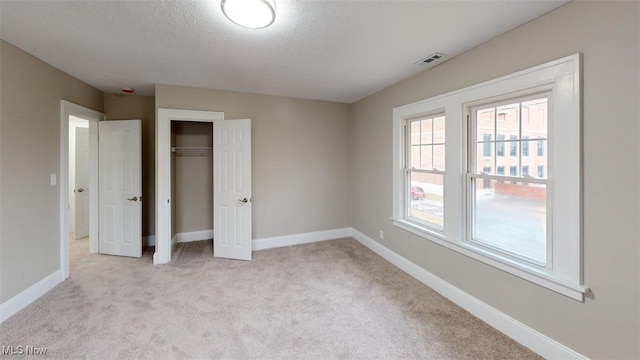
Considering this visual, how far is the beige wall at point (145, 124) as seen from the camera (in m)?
4.04

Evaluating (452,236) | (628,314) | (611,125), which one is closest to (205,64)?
(452,236)

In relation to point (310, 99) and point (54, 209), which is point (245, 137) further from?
point (54, 209)

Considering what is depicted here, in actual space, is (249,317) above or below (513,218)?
below

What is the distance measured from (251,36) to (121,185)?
313cm

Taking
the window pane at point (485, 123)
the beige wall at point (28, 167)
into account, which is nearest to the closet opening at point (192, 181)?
the beige wall at point (28, 167)

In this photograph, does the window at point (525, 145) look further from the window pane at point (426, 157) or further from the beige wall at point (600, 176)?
the window pane at point (426, 157)

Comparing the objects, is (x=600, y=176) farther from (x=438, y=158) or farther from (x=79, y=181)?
(x=79, y=181)

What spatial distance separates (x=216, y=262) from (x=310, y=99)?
9.79ft

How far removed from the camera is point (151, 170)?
423cm

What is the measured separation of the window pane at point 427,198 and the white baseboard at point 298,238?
5.36ft

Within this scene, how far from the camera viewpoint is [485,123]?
2412 mm

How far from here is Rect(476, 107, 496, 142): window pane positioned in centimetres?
235

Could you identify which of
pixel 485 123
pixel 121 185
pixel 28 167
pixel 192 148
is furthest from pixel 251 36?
pixel 121 185

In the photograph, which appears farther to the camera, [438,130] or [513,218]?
[438,130]
